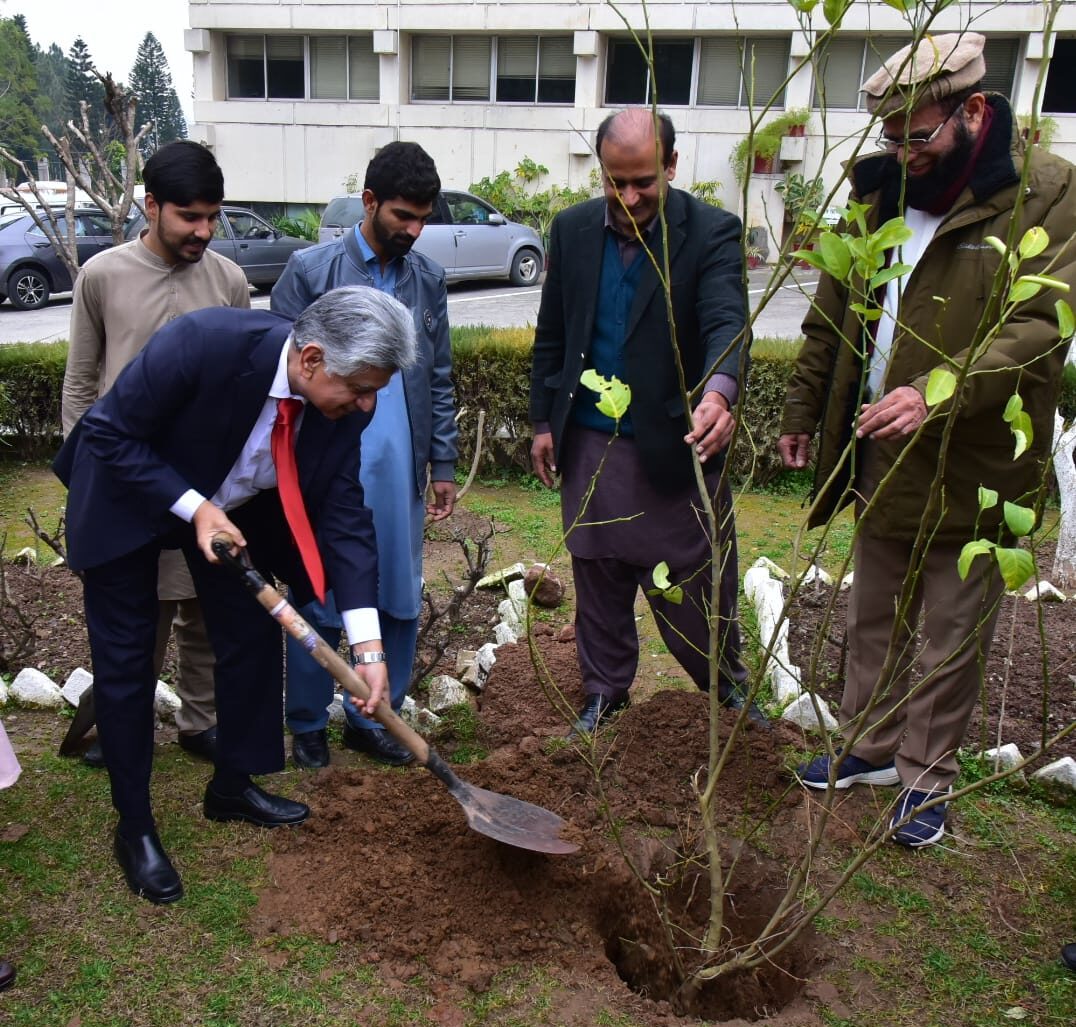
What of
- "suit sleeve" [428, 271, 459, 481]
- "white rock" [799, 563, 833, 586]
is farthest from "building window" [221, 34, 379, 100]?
"suit sleeve" [428, 271, 459, 481]

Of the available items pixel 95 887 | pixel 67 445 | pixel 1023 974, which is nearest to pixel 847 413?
pixel 1023 974

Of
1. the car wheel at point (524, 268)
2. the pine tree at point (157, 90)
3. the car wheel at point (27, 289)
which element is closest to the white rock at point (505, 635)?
the car wheel at point (27, 289)

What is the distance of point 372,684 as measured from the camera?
2.65 meters

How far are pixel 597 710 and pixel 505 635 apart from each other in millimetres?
916

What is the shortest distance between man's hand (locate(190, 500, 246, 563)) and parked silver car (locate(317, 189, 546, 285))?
45.5 feet

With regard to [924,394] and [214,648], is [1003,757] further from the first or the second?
[214,648]

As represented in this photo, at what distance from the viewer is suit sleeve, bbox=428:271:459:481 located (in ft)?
11.4

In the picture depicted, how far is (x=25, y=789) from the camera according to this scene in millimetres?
3297

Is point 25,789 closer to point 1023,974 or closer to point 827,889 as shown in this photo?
point 827,889

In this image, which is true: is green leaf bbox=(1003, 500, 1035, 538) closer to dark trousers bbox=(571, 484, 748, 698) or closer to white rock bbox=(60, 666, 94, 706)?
dark trousers bbox=(571, 484, 748, 698)

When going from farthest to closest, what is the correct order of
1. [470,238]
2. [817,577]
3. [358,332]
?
[470,238] < [817,577] < [358,332]

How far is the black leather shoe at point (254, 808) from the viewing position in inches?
123

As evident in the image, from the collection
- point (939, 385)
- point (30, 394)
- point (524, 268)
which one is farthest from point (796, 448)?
point (524, 268)

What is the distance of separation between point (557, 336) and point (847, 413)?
3.40ft
